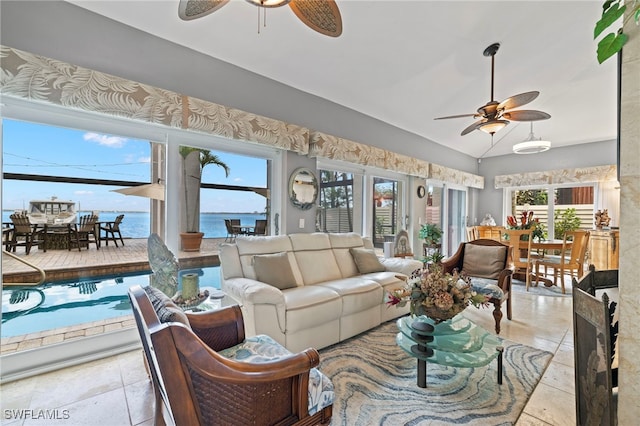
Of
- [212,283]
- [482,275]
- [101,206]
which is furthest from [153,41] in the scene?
[482,275]

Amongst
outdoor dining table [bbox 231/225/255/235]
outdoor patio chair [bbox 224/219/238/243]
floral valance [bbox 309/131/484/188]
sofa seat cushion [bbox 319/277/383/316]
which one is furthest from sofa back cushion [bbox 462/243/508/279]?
outdoor patio chair [bbox 224/219/238/243]

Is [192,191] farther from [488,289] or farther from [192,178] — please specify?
[488,289]

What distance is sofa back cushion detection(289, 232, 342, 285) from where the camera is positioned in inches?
123

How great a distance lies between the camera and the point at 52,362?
2.17 meters

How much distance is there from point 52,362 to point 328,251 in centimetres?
261

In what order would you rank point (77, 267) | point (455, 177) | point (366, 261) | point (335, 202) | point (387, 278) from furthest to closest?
point (455, 177) < point (335, 202) < point (366, 261) < point (387, 278) < point (77, 267)

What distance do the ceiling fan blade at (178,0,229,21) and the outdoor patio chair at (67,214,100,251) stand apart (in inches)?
78.8

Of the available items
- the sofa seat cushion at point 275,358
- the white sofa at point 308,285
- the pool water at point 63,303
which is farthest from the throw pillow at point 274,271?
the pool water at point 63,303

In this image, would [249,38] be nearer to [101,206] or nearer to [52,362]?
[101,206]

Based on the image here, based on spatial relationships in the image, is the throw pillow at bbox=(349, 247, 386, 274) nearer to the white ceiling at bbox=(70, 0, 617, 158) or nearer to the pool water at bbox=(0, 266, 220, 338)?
the white ceiling at bbox=(70, 0, 617, 158)

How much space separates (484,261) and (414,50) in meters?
2.69

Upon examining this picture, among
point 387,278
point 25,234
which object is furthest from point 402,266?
point 25,234

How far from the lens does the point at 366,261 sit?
347 cm

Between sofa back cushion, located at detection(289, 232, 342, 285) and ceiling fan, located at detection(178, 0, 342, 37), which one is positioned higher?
ceiling fan, located at detection(178, 0, 342, 37)
